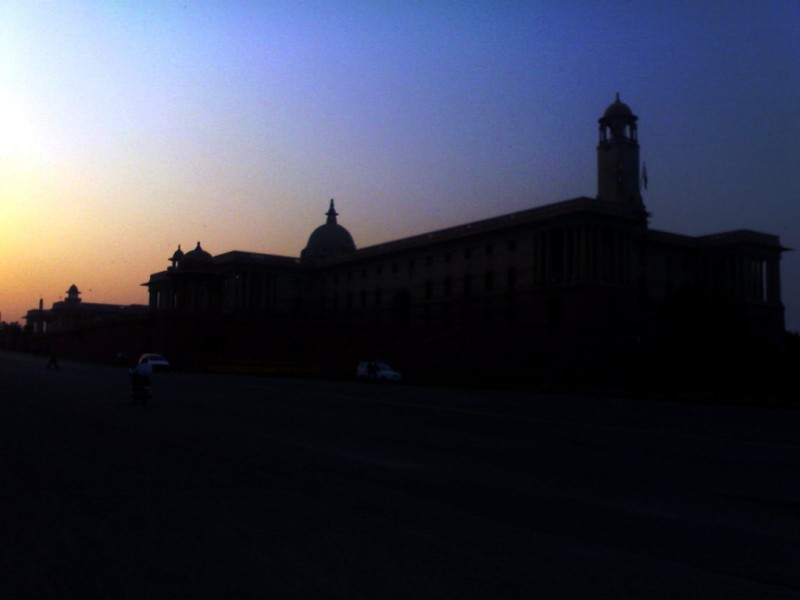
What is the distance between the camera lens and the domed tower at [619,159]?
84.2m

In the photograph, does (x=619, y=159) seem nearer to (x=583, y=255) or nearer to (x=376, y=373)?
(x=583, y=255)

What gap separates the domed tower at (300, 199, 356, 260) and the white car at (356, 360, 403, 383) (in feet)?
212

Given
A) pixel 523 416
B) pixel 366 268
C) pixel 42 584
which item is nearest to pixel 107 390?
pixel 523 416

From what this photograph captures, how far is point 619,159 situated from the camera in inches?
3322

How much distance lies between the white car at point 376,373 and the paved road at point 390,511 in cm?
2736

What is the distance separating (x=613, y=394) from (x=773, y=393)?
14.9 metres

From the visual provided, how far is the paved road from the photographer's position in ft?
21.1

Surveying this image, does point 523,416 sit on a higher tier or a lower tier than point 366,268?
lower

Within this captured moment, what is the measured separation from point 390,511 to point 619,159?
79.6 meters

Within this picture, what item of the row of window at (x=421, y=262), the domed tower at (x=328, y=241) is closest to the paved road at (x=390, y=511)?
the row of window at (x=421, y=262)

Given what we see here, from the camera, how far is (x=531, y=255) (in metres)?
75.8

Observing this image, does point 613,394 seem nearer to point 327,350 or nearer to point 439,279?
point 327,350

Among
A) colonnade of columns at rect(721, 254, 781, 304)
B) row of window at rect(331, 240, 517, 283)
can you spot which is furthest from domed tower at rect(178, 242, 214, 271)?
colonnade of columns at rect(721, 254, 781, 304)

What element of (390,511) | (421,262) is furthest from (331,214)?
(390,511)
